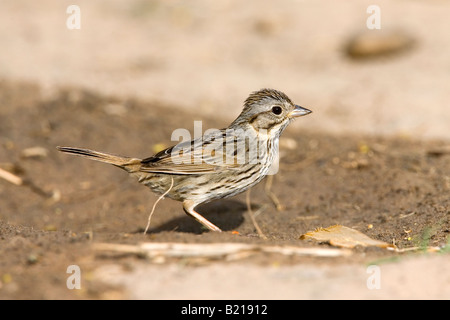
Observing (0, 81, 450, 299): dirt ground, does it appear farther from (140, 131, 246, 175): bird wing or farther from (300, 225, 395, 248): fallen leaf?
(140, 131, 246, 175): bird wing

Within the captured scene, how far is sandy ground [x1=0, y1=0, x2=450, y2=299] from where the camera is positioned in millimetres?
3713

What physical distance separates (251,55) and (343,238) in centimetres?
671

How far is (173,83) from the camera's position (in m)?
10.0

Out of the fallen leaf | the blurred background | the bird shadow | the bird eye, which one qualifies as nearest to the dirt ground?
the bird shadow

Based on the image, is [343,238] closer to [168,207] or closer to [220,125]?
[168,207]

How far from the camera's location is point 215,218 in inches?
254

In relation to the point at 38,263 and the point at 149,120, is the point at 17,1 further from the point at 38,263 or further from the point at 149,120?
the point at 38,263

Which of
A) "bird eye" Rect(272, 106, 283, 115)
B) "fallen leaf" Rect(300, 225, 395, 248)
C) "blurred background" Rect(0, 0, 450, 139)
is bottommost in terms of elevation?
"fallen leaf" Rect(300, 225, 395, 248)

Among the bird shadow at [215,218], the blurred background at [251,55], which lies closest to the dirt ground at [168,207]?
the bird shadow at [215,218]

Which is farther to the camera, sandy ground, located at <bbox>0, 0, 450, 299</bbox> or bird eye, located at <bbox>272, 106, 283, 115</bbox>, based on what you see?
bird eye, located at <bbox>272, 106, 283, 115</bbox>

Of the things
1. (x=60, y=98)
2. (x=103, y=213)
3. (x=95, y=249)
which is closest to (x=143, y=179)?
(x=103, y=213)

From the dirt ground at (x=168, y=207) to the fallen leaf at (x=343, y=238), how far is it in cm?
22

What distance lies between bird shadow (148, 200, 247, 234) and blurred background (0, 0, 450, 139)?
2.34m
